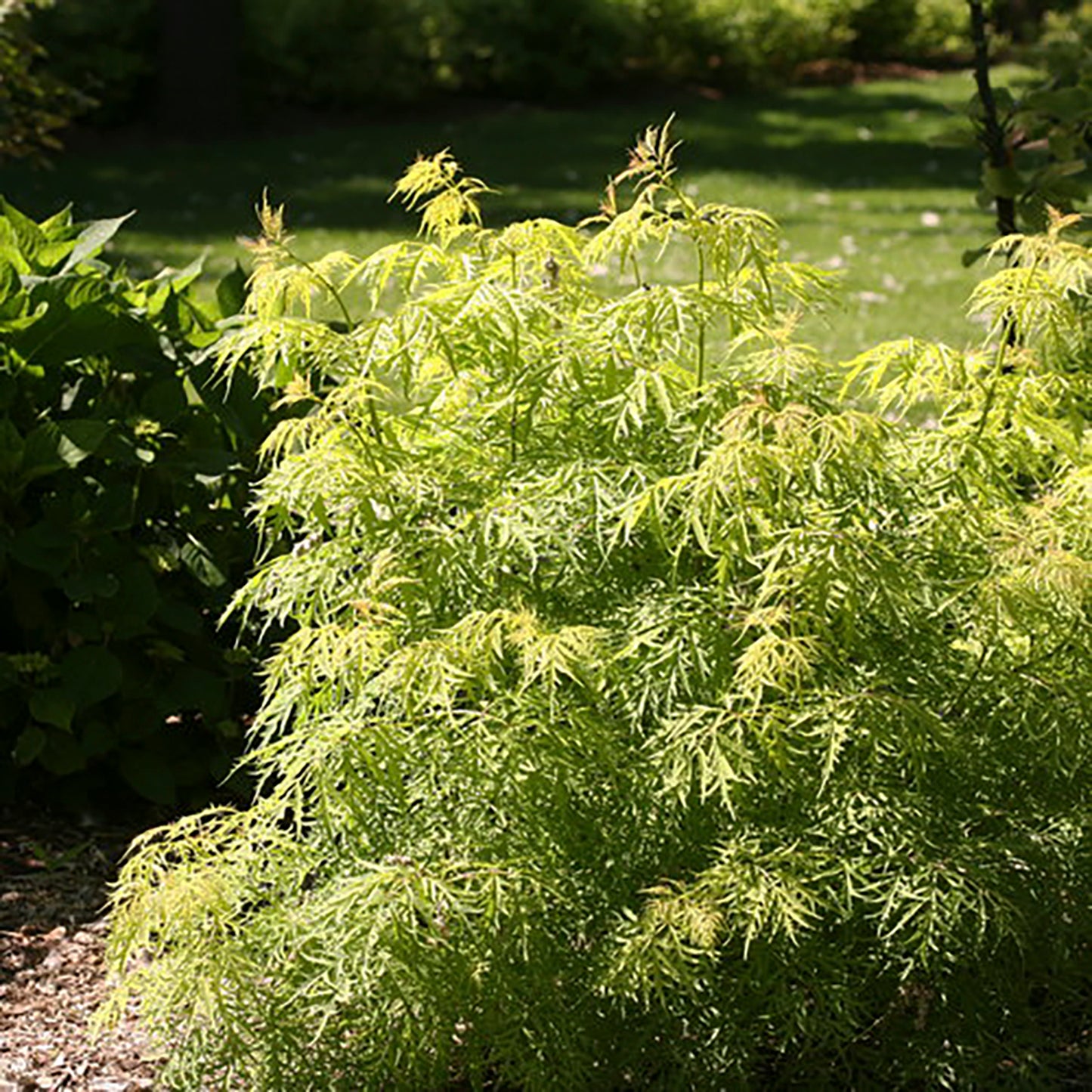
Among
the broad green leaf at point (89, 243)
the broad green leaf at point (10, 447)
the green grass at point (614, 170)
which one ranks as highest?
the broad green leaf at point (89, 243)

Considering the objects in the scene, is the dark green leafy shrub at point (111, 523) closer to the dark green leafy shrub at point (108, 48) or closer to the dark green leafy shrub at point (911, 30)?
the dark green leafy shrub at point (108, 48)

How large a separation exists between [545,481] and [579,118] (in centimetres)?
1487

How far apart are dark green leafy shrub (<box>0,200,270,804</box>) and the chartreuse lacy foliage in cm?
113

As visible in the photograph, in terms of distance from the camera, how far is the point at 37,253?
4.53 metres

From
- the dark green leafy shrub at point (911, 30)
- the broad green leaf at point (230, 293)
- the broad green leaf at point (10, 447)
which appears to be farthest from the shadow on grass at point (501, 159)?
the broad green leaf at point (10, 447)

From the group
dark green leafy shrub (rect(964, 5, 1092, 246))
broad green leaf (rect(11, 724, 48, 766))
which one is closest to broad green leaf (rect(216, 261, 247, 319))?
broad green leaf (rect(11, 724, 48, 766))

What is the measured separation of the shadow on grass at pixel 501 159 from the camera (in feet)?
43.7

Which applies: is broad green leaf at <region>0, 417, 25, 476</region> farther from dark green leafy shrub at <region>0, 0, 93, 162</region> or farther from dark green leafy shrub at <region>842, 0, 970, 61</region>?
dark green leafy shrub at <region>842, 0, 970, 61</region>

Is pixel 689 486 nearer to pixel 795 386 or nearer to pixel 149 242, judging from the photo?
pixel 795 386

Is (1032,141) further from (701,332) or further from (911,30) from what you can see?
(911,30)

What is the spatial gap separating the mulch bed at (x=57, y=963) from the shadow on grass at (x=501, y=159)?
820 cm

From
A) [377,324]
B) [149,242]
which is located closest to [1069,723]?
[377,324]

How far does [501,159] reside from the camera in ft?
50.7

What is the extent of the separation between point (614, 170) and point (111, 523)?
11.1 m
